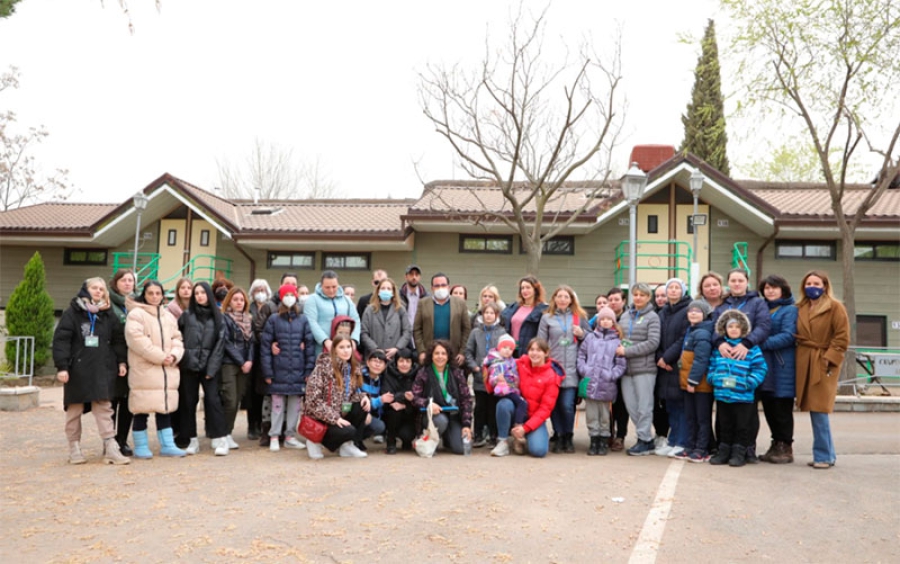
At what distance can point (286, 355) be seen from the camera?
8180mm

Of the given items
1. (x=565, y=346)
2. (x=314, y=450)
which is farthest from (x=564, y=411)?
(x=314, y=450)

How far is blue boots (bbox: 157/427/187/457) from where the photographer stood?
756 cm

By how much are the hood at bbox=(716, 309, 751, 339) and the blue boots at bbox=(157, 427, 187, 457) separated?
6.05 metres

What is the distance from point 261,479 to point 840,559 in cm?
Result: 467

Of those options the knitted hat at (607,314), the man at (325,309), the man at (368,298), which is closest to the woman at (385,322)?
the man at (325,309)

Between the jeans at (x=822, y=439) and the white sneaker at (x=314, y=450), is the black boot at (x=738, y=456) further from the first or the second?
the white sneaker at (x=314, y=450)

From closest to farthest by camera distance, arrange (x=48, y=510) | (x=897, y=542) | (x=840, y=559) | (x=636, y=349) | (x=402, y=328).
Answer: (x=840, y=559) < (x=897, y=542) < (x=48, y=510) < (x=636, y=349) < (x=402, y=328)

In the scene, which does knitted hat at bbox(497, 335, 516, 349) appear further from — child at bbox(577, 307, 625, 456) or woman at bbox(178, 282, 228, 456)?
woman at bbox(178, 282, 228, 456)

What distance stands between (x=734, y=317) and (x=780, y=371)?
0.79 meters

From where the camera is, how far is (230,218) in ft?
66.7

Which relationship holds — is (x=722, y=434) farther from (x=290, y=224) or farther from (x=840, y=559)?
(x=290, y=224)

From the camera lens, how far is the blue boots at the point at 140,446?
737 cm

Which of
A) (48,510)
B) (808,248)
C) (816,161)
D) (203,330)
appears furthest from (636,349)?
(816,161)

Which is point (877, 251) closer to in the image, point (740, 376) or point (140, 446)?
point (740, 376)
